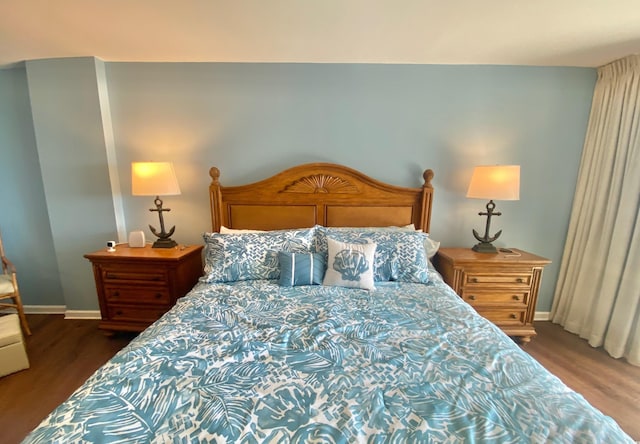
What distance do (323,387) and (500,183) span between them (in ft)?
6.82

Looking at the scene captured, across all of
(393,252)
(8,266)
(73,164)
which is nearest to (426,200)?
(393,252)

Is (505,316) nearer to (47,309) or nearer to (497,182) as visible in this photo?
(497,182)

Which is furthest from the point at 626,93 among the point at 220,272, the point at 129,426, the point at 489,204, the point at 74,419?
the point at 74,419

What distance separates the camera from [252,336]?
1230 millimetres

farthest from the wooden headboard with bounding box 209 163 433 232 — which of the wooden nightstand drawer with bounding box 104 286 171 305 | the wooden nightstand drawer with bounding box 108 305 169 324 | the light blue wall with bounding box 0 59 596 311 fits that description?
the wooden nightstand drawer with bounding box 108 305 169 324

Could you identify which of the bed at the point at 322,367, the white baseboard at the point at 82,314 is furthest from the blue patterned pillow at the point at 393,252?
the white baseboard at the point at 82,314

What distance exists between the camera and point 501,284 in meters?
2.19

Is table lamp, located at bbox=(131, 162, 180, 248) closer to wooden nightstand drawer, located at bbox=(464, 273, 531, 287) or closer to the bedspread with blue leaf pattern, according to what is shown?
the bedspread with blue leaf pattern

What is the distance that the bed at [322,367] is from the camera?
766mm

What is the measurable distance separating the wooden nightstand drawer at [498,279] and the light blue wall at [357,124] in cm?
61

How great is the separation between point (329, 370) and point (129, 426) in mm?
644

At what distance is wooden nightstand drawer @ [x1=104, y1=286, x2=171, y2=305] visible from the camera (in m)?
2.17

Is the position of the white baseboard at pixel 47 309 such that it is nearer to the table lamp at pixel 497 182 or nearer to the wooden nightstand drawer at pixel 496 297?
the wooden nightstand drawer at pixel 496 297

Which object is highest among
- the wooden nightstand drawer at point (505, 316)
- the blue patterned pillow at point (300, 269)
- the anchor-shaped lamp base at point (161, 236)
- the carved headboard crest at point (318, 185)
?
the carved headboard crest at point (318, 185)
